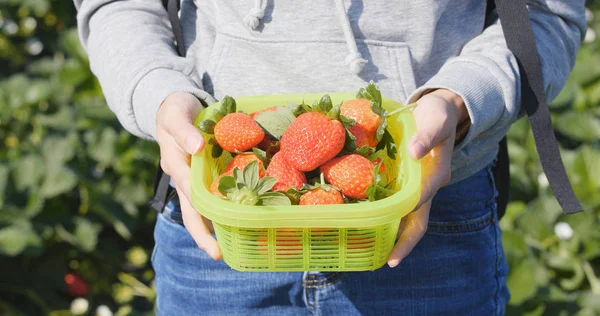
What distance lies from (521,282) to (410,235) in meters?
1.20

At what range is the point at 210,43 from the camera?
1.12 metres

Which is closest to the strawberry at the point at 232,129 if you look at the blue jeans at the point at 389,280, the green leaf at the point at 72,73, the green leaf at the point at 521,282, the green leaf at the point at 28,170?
the blue jeans at the point at 389,280

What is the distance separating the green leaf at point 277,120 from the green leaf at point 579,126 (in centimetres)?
190

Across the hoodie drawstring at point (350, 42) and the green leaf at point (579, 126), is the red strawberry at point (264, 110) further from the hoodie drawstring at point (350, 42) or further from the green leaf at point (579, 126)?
the green leaf at point (579, 126)

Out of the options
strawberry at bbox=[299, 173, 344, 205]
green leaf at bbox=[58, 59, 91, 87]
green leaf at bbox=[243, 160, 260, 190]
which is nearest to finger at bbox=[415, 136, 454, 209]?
strawberry at bbox=[299, 173, 344, 205]

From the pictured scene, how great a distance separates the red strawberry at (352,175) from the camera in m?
0.92

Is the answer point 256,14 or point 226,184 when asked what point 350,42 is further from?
point 226,184

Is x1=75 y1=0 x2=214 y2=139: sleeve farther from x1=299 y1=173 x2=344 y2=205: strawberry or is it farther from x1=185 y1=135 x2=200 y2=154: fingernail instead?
x1=299 y1=173 x2=344 y2=205: strawberry

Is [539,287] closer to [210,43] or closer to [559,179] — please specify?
[559,179]

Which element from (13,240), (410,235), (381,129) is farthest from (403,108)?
(13,240)

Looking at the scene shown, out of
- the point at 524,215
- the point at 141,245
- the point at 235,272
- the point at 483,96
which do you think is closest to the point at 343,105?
the point at 483,96

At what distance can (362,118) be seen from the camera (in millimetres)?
974

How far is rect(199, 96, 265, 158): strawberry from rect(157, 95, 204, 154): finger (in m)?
0.03

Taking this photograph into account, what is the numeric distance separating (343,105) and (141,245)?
1.79 meters
